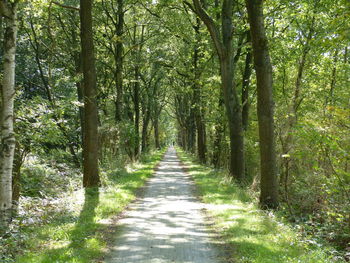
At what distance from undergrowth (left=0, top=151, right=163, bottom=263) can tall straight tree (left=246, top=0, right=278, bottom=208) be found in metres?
4.32

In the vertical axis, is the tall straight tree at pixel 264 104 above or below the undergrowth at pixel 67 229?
above

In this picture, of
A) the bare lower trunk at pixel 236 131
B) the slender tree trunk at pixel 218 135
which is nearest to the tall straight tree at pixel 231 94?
→ the bare lower trunk at pixel 236 131

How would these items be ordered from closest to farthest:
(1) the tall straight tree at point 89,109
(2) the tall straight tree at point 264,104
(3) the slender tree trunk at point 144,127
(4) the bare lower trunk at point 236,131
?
(2) the tall straight tree at point 264,104 → (1) the tall straight tree at point 89,109 → (4) the bare lower trunk at point 236,131 → (3) the slender tree trunk at point 144,127

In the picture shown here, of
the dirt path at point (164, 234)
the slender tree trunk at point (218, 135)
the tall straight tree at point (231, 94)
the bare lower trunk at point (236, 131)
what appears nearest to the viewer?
the dirt path at point (164, 234)

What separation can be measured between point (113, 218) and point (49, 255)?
309cm

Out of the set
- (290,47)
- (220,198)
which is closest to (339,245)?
Result: (220,198)

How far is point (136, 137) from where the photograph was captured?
77.0 feet

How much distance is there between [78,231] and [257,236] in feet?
12.3

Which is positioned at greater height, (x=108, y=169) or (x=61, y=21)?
(x=61, y=21)

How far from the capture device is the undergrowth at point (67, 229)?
5660mm

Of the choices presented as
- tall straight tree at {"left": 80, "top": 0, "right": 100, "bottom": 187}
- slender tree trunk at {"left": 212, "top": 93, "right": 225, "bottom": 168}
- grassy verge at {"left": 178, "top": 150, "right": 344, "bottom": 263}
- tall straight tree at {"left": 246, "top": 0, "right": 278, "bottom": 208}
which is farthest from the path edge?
slender tree trunk at {"left": 212, "top": 93, "right": 225, "bottom": 168}

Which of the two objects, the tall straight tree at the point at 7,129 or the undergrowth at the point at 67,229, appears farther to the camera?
the tall straight tree at the point at 7,129

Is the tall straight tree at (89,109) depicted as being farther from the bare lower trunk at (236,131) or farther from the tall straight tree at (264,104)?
the tall straight tree at (264,104)

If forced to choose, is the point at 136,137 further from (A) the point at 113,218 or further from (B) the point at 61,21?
(A) the point at 113,218
